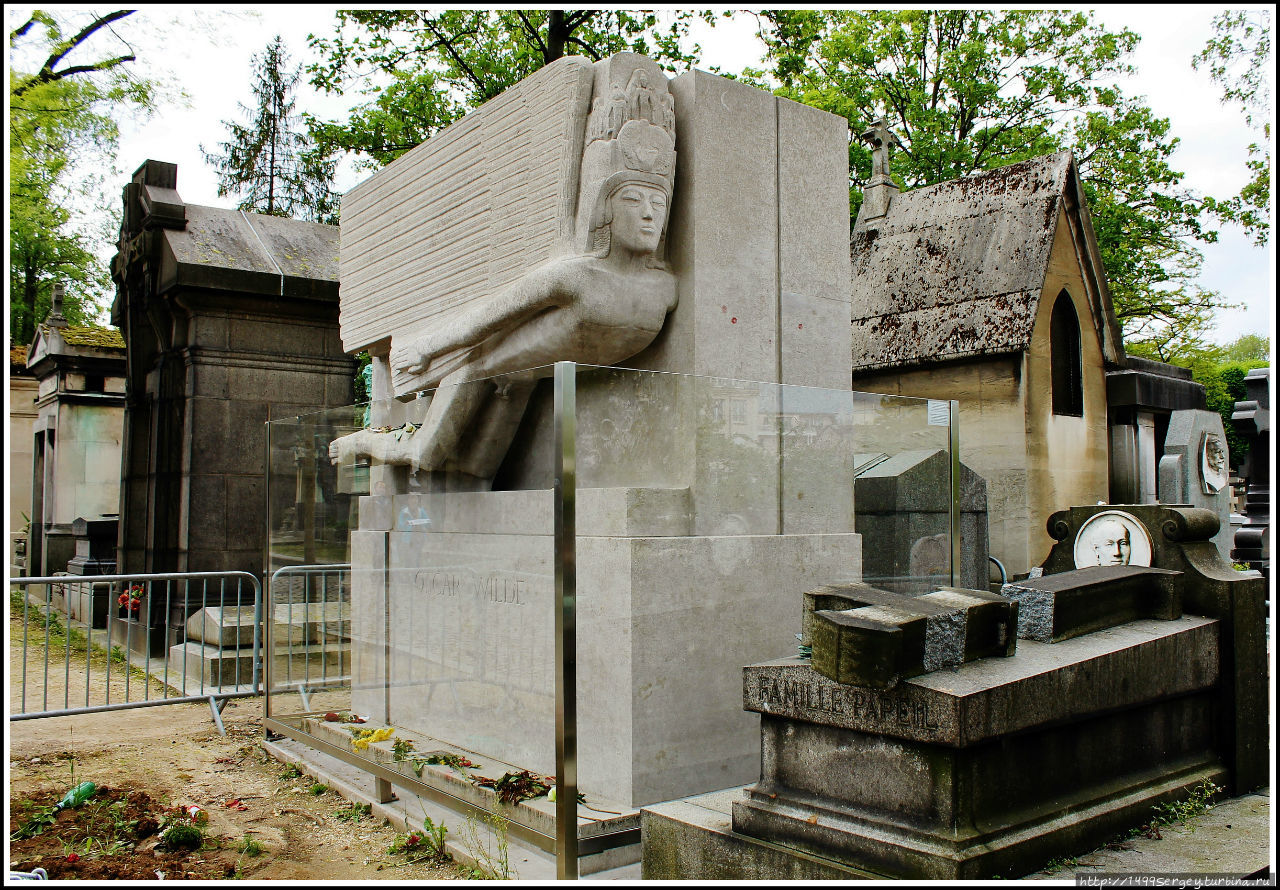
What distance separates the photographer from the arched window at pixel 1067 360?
449 inches

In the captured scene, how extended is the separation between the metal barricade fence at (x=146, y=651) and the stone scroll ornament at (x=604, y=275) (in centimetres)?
343

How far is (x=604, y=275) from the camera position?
16.1 ft

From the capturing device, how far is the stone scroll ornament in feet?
16.1

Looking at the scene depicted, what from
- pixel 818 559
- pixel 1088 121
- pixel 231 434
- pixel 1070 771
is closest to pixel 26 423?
pixel 231 434

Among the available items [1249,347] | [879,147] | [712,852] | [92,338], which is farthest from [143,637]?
[1249,347]

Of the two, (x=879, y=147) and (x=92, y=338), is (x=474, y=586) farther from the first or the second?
(x=92, y=338)

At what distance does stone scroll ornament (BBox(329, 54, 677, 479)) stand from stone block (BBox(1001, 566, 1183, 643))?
220 cm

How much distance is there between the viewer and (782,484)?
488 centimetres

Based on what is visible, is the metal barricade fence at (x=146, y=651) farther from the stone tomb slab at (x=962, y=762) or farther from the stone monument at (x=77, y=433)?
the stone tomb slab at (x=962, y=762)

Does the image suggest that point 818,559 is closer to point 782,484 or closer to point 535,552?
point 782,484

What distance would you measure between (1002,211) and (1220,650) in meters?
7.96

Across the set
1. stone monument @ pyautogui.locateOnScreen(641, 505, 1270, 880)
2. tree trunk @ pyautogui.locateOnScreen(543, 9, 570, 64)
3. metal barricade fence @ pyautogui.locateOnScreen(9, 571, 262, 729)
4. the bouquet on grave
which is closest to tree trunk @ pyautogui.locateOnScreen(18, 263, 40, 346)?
metal barricade fence @ pyautogui.locateOnScreen(9, 571, 262, 729)

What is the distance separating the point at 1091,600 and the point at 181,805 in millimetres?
4757

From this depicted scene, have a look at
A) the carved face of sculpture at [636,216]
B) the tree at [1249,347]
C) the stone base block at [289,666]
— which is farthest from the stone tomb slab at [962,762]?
the tree at [1249,347]
